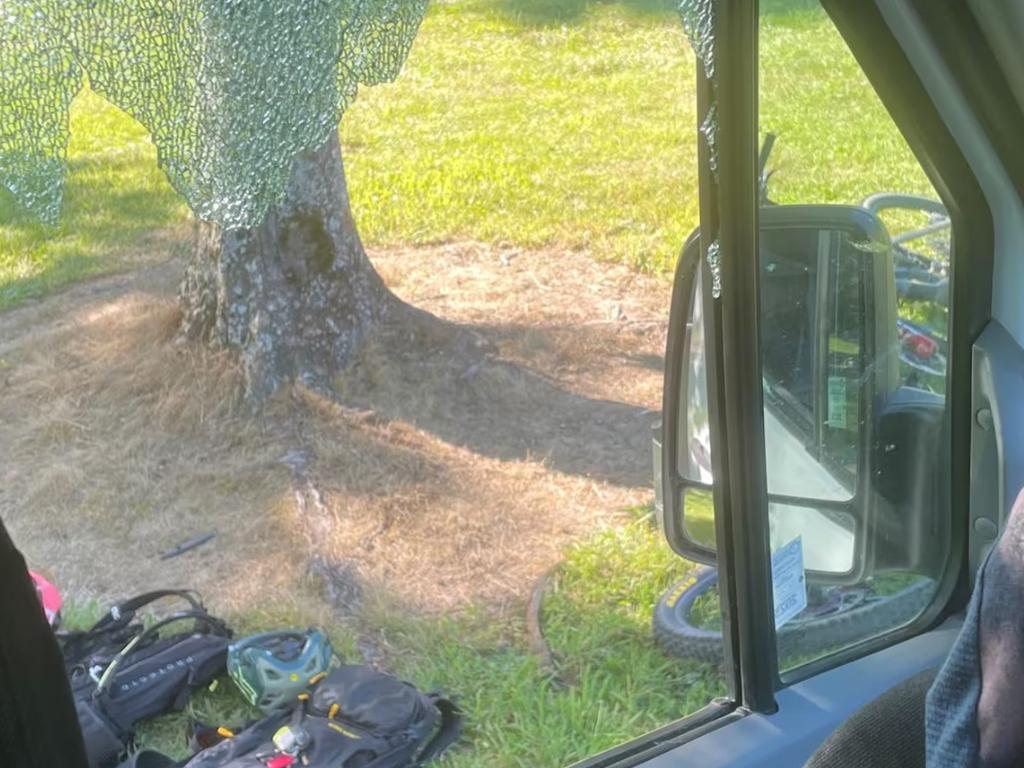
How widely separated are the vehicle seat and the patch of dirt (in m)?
2.35

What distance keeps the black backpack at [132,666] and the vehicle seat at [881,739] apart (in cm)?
201

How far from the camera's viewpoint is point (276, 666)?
2.98 m

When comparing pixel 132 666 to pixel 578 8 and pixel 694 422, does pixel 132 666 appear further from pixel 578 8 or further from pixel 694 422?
pixel 578 8

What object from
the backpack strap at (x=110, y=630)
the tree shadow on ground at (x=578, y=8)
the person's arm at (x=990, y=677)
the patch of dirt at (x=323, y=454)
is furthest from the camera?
the patch of dirt at (x=323, y=454)

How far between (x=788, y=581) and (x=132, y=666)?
76.0 inches

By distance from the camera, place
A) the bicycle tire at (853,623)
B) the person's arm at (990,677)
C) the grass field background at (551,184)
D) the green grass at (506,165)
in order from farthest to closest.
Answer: the green grass at (506,165) < the bicycle tire at (853,623) < the grass field background at (551,184) < the person's arm at (990,677)

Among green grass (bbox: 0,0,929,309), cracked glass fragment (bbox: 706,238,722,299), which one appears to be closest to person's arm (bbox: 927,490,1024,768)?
cracked glass fragment (bbox: 706,238,722,299)

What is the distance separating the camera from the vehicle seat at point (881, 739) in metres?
1.25

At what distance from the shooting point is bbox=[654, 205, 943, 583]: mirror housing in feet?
6.19

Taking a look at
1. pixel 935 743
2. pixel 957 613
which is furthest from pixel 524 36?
pixel 935 743

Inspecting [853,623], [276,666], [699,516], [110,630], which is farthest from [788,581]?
[110,630]

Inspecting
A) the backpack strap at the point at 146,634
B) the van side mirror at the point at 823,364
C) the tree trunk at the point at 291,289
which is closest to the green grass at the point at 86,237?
the tree trunk at the point at 291,289

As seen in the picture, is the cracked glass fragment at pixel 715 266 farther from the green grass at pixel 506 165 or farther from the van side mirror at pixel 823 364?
the green grass at pixel 506 165

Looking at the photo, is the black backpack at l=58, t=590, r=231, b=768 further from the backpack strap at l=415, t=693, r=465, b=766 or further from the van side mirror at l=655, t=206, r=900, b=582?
the van side mirror at l=655, t=206, r=900, b=582
